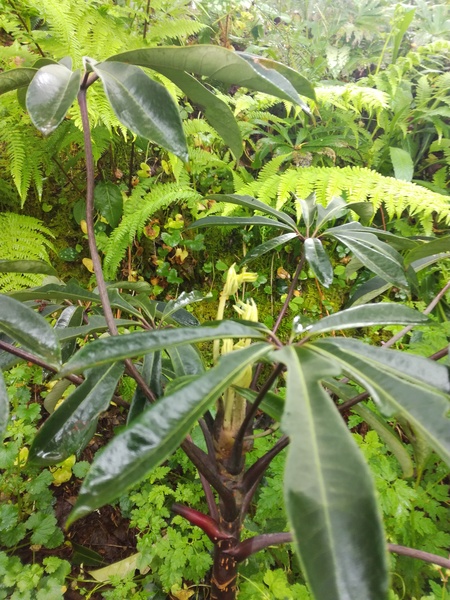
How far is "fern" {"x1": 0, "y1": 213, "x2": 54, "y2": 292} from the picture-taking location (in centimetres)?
111

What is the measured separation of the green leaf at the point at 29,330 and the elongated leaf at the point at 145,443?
0.53ft

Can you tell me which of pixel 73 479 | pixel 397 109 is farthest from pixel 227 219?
pixel 397 109

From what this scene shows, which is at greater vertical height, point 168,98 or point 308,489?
point 168,98

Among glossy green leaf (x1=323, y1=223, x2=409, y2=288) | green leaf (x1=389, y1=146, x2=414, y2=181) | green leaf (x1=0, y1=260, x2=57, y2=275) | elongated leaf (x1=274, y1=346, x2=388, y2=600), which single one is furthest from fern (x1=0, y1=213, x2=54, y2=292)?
green leaf (x1=389, y1=146, x2=414, y2=181)

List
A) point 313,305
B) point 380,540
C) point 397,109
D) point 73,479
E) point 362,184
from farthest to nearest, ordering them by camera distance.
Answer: point 397,109, point 313,305, point 362,184, point 73,479, point 380,540

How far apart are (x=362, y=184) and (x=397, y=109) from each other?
661mm

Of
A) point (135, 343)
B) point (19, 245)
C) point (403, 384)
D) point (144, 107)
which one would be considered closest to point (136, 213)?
point (19, 245)

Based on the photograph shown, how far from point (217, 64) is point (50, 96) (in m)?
0.19

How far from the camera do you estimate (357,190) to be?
120 cm

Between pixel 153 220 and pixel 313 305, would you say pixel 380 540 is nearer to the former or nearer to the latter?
pixel 313 305

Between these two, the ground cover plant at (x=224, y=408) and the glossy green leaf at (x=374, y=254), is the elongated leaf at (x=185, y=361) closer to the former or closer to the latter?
the ground cover plant at (x=224, y=408)

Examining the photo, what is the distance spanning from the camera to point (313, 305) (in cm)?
136

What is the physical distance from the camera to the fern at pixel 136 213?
1.17 metres

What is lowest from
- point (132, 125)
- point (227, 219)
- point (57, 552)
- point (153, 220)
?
point (57, 552)
